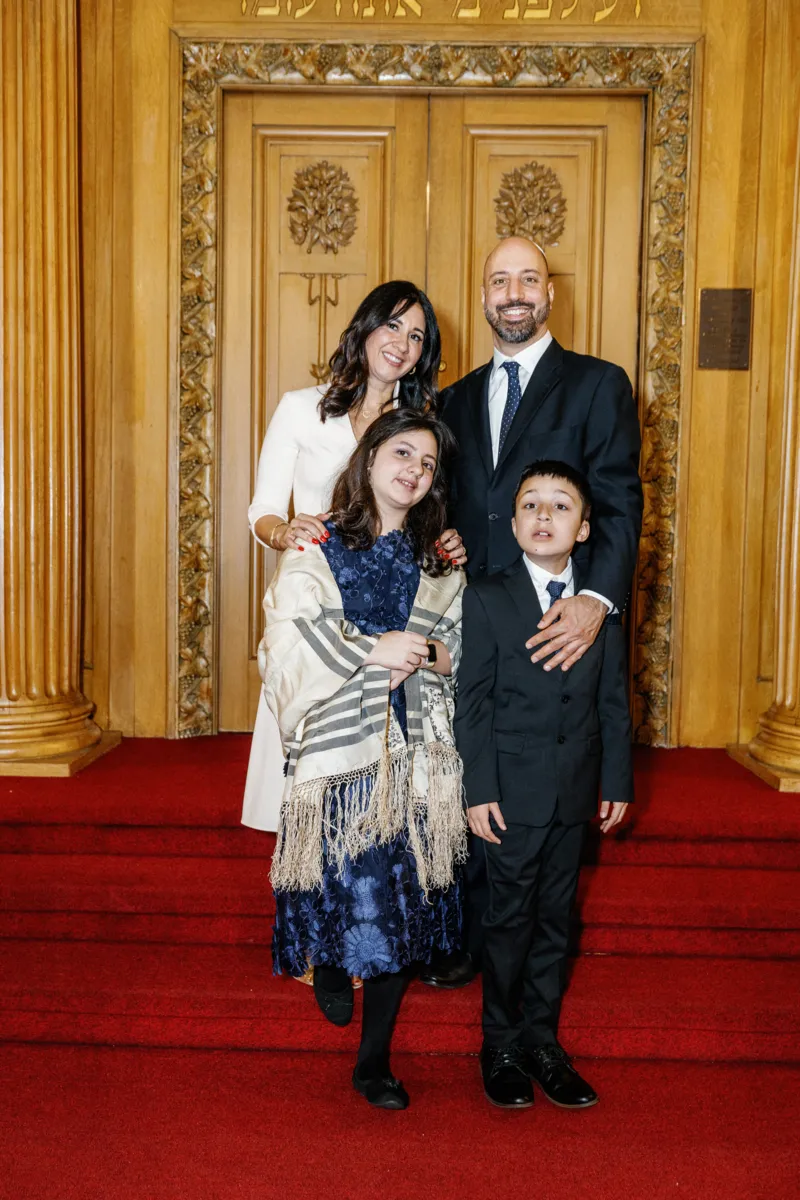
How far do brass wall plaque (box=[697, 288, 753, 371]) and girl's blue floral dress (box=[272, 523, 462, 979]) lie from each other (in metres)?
2.48

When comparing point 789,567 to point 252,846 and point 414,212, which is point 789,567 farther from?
point 252,846

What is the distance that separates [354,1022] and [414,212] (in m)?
3.23

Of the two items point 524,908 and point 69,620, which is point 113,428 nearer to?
point 69,620

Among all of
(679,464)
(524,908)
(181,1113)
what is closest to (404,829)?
(524,908)

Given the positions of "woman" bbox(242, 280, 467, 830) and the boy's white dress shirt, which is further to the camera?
"woman" bbox(242, 280, 467, 830)

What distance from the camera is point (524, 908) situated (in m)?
2.60

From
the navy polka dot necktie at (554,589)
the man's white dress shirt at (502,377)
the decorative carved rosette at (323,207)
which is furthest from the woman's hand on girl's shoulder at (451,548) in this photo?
the decorative carved rosette at (323,207)

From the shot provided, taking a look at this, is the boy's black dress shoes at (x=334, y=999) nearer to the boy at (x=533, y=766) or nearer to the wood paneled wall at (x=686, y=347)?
the boy at (x=533, y=766)

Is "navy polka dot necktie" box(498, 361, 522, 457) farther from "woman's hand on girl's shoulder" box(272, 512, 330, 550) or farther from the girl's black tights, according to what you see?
the girl's black tights

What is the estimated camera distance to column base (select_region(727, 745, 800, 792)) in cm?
391

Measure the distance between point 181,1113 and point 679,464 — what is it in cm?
313

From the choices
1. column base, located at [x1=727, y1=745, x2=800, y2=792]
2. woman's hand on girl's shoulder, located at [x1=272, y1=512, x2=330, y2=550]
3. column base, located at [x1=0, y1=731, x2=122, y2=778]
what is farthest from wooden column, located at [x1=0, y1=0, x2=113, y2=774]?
column base, located at [x1=727, y1=745, x2=800, y2=792]

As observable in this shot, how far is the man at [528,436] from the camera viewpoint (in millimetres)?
2842

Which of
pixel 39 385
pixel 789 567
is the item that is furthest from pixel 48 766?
pixel 789 567
